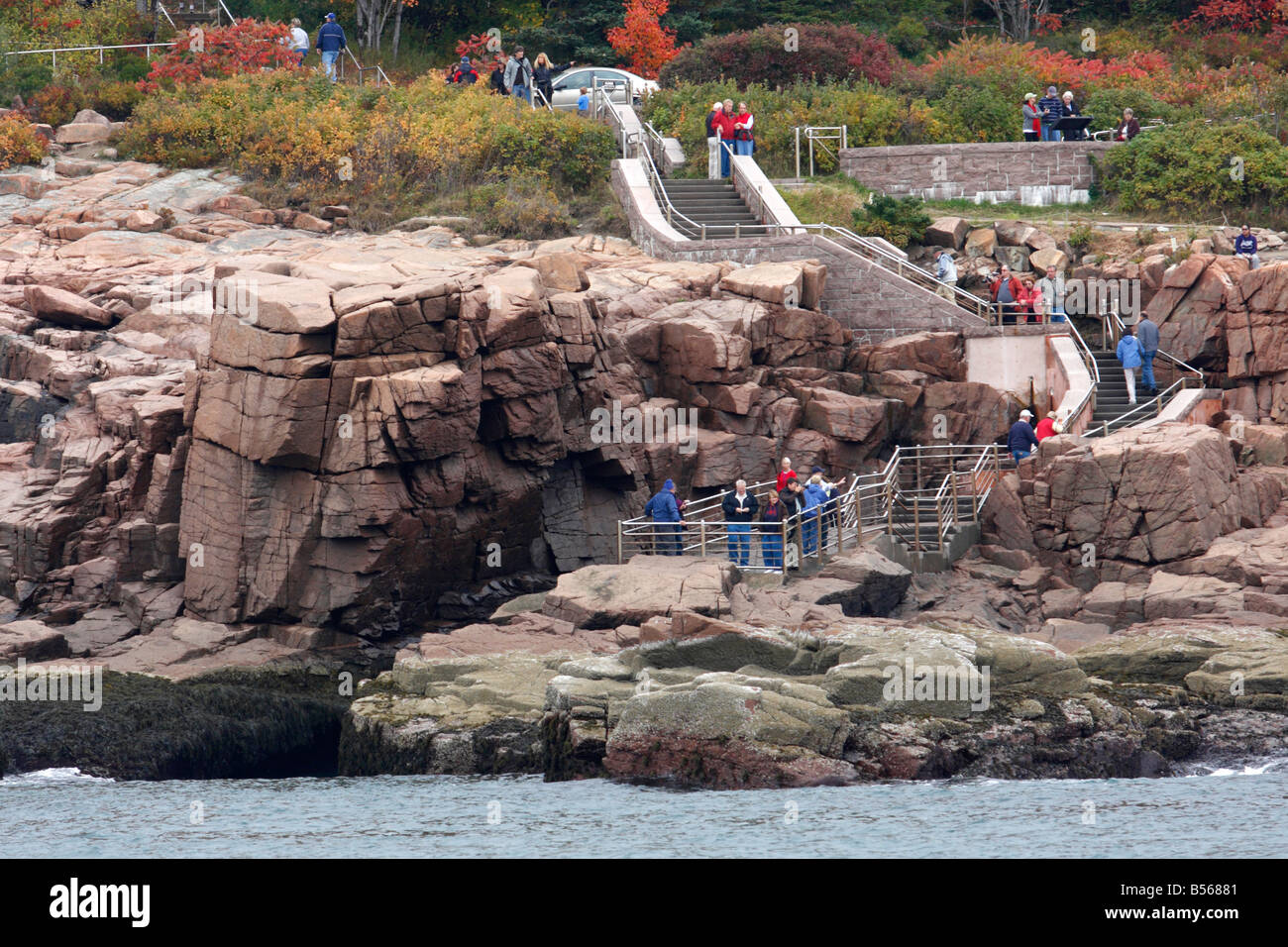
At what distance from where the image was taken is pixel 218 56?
1800 inches

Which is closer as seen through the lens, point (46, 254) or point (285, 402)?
point (285, 402)

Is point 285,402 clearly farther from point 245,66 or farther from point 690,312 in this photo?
point 245,66

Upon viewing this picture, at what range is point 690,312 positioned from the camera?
35000 mm

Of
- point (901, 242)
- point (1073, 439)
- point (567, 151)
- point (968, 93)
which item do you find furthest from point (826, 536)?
point (968, 93)

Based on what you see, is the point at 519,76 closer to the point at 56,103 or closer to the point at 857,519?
the point at 56,103

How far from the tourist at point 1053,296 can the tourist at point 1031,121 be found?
8.01 metres

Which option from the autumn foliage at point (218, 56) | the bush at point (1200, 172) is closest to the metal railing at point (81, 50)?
the autumn foliage at point (218, 56)

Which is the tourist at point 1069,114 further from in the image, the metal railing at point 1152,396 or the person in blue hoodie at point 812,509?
the person in blue hoodie at point 812,509

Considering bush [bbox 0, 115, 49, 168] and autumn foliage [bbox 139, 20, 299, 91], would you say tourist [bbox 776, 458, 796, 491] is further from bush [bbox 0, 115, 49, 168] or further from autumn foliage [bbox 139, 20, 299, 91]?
bush [bbox 0, 115, 49, 168]

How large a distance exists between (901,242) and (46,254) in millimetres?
17656

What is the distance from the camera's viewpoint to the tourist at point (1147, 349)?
3528cm

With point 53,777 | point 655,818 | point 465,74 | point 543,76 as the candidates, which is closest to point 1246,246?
point 543,76

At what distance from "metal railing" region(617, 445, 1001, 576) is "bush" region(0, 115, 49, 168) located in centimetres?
1884

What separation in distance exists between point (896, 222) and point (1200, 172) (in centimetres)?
705
